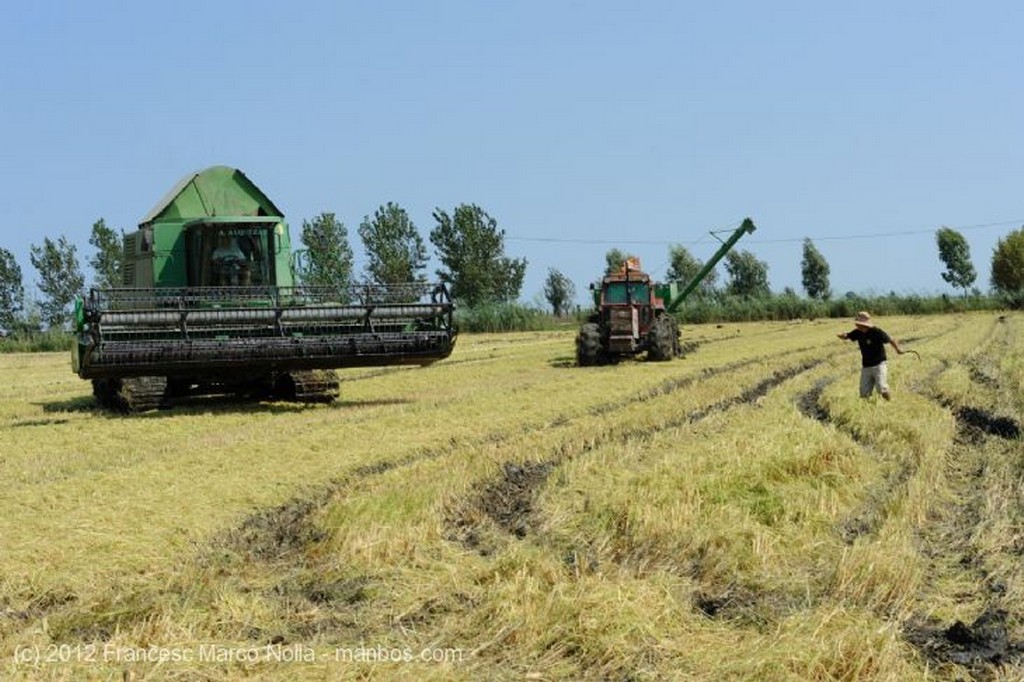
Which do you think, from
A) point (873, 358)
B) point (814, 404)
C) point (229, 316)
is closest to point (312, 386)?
point (229, 316)

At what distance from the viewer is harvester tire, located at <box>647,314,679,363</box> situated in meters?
22.6

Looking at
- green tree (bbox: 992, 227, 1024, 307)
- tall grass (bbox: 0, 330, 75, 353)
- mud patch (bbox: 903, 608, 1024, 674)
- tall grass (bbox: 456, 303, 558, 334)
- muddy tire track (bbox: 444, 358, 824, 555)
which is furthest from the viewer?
green tree (bbox: 992, 227, 1024, 307)

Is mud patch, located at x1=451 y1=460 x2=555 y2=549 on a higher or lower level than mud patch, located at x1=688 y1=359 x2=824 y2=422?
lower

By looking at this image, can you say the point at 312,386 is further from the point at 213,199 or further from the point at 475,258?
the point at 475,258

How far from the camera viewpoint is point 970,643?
4.64 meters

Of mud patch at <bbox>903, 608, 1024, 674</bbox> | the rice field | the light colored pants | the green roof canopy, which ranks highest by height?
the green roof canopy

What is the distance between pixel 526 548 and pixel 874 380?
26.3ft

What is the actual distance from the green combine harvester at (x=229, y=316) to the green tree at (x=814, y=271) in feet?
206

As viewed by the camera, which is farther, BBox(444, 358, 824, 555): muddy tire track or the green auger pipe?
the green auger pipe

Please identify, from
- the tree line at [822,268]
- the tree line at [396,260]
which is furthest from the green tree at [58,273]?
the tree line at [822,268]

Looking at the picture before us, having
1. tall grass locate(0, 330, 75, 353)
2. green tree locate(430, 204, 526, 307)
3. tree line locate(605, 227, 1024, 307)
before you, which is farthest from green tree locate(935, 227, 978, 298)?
tall grass locate(0, 330, 75, 353)

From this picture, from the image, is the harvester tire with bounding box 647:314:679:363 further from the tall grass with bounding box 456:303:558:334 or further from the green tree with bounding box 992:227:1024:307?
the green tree with bounding box 992:227:1024:307

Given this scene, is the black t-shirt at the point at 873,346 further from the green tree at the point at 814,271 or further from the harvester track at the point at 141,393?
the green tree at the point at 814,271

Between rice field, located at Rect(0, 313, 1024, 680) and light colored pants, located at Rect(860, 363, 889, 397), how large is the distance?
0.58m
